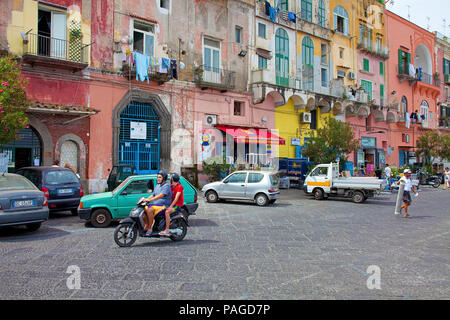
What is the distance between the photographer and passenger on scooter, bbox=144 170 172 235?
805cm

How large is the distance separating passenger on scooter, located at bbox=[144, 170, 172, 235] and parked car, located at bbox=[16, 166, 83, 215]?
540 cm

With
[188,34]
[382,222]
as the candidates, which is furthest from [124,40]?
[382,222]

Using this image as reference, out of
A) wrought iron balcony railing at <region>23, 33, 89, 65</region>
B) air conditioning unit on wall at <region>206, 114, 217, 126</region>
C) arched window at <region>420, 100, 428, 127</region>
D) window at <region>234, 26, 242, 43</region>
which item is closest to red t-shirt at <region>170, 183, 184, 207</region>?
wrought iron balcony railing at <region>23, 33, 89, 65</region>

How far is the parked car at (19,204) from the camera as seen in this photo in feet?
29.1

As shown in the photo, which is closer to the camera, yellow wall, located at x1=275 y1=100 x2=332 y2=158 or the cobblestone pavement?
the cobblestone pavement

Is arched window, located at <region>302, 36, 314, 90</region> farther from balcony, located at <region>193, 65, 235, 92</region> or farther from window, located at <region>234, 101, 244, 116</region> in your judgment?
balcony, located at <region>193, 65, 235, 92</region>

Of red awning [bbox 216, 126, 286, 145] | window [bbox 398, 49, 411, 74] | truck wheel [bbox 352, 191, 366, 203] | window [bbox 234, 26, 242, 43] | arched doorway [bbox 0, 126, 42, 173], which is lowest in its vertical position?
truck wheel [bbox 352, 191, 366, 203]

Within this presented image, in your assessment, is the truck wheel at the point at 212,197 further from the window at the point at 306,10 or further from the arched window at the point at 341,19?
the arched window at the point at 341,19

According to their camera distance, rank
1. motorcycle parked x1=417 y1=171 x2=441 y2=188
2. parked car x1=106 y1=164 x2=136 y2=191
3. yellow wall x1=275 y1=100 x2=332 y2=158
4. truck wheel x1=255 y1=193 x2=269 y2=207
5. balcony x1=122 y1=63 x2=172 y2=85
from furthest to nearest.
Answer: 1. motorcycle parked x1=417 y1=171 x2=441 y2=188
2. yellow wall x1=275 y1=100 x2=332 y2=158
3. balcony x1=122 y1=63 x2=172 y2=85
4. parked car x1=106 y1=164 x2=136 y2=191
5. truck wheel x1=255 y1=193 x2=269 y2=207

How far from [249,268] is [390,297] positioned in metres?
2.13

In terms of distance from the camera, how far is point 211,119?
80.0ft

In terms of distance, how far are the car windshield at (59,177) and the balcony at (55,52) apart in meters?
6.54
